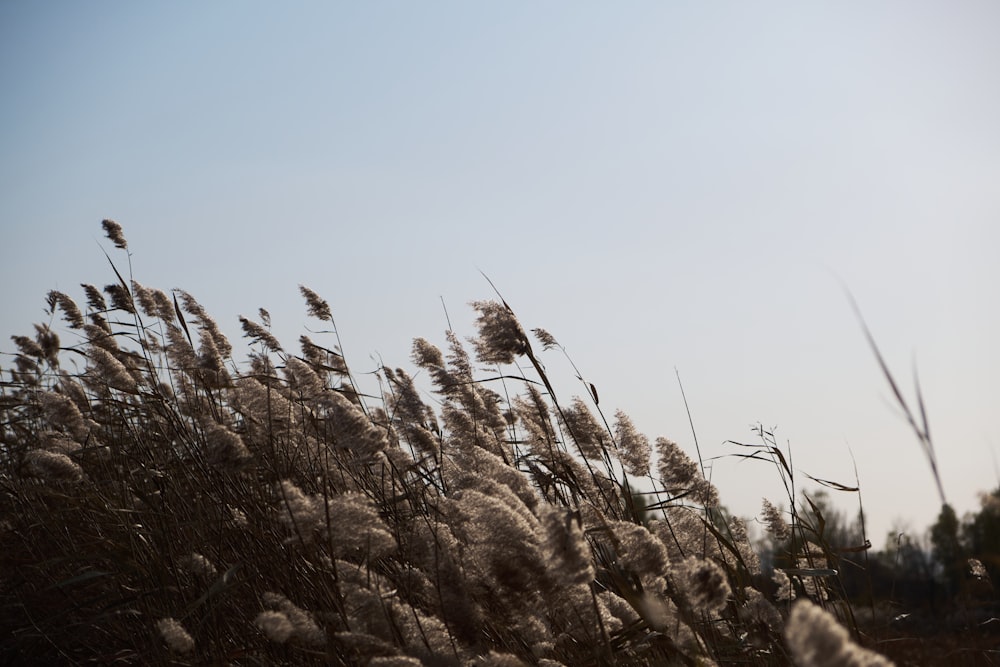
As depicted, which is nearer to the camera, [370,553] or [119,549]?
[370,553]

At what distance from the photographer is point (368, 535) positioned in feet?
6.32

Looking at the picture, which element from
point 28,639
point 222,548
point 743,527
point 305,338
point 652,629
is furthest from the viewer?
point 305,338

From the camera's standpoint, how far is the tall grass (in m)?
1.91

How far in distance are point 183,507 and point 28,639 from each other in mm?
693

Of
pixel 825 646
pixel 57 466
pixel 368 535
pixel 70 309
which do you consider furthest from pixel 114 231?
pixel 825 646

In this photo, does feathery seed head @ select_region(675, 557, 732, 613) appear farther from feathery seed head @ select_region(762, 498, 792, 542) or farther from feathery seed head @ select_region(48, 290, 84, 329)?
feathery seed head @ select_region(48, 290, 84, 329)

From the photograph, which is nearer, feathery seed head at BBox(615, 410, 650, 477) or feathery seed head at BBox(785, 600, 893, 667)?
feathery seed head at BBox(785, 600, 893, 667)

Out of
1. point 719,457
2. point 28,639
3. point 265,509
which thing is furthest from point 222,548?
point 719,457

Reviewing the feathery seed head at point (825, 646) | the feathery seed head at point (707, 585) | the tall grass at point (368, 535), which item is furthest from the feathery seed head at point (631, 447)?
the feathery seed head at point (825, 646)

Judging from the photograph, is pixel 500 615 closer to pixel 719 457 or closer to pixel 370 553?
pixel 370 553

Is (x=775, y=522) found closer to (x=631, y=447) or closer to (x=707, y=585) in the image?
(x=631, y=447)

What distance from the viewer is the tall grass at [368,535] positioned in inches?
75.2

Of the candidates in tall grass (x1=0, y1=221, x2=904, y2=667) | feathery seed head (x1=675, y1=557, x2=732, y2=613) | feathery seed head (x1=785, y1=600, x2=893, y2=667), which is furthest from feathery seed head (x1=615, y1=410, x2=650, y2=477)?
feathery seed head (x1=785, y1=600, x2=893, y2=667)

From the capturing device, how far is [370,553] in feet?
6.55
